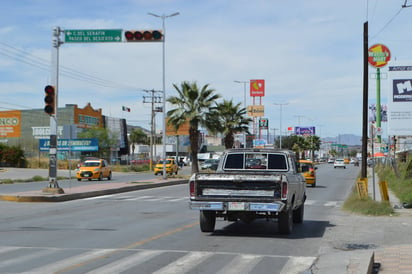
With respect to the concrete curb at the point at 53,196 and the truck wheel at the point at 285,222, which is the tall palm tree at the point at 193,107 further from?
the truck wheel at the point at 285,222

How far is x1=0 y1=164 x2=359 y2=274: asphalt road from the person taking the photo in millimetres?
8984

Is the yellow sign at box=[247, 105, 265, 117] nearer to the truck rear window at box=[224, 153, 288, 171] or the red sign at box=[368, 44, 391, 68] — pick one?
the red sign at box=[368, 44, 391, 68]

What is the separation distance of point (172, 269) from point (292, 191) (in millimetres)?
5187

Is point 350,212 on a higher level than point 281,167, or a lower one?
lower

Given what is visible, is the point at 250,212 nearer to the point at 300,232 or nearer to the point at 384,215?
the point at 300,232

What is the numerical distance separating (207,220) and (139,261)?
3846 mm

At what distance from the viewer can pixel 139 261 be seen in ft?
30.6

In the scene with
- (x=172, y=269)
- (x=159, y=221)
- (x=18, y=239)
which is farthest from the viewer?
(x=159, y=221)

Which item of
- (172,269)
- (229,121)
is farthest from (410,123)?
(172,269)

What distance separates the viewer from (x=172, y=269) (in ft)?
28.4

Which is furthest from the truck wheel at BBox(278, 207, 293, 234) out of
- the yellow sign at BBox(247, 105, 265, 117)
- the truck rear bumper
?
the yellow sign at BBox(247, 105, 265, 117)

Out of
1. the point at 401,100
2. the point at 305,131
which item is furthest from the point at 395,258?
the point at 305,131

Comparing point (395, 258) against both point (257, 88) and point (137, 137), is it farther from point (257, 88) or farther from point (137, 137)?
point (137, 137)

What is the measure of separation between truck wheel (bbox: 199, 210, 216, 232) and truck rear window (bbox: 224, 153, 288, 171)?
2.06 metres
